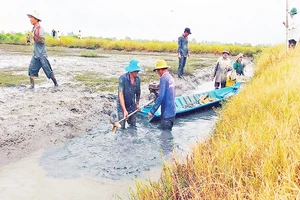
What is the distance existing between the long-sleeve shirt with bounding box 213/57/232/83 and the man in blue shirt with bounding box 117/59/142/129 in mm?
4297

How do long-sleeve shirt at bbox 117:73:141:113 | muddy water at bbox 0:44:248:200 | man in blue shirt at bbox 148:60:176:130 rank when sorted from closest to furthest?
muddy water at bbox 0:44:248:200 → man in blue shirt at bbox 148:60:176:130 → long-sleeve shirt at bbox 117:73:141:113

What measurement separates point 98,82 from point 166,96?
5533 mm

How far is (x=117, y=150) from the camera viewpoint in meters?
5.68

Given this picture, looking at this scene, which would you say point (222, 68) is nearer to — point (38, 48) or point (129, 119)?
point (129, 119)

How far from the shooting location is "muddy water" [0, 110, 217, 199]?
4283mm

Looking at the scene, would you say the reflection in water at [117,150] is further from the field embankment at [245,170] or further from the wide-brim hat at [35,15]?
the wide-brim hat at [35,15]

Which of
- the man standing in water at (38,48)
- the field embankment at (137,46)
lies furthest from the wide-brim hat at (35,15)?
the field embankment at (137,46)

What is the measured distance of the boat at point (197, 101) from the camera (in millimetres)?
7879

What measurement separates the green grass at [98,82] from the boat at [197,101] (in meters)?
2.55

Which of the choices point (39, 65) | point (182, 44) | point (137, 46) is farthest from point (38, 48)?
point (137, 46)

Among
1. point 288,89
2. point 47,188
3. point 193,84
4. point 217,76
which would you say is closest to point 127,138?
point 47,188

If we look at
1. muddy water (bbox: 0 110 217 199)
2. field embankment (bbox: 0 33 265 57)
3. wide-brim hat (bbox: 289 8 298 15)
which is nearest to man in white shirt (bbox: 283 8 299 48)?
wide-brim hat (bbox: 289 8 298 15)

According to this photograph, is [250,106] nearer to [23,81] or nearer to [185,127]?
[185,127]

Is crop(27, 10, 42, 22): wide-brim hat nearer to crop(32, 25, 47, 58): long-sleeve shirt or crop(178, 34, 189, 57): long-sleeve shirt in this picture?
crop(32, 25, 47, 58): long-sleeve shirt
